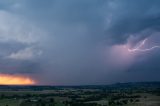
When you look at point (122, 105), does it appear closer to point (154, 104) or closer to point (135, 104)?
point (135, 104)

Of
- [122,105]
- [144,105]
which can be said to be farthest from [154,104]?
[122,105]

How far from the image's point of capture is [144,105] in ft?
610

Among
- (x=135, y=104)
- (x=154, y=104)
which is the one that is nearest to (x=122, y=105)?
(x=135, y=104)

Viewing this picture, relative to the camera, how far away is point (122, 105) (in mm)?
197625

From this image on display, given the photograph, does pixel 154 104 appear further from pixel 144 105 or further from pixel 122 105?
pixel 122 105

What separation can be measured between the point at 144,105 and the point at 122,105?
16.7 meters

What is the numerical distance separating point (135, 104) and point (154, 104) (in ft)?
41.5

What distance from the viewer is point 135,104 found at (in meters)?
195

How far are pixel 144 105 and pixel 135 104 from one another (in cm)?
972

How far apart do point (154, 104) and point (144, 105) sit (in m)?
6.75

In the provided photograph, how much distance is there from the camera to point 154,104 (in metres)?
188
